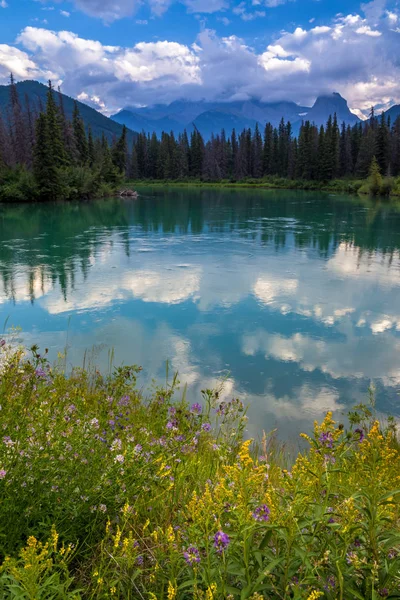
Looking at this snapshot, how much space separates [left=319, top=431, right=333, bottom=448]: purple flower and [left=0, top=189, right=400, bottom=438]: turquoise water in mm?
4354

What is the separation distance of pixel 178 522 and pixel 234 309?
33.3 feet

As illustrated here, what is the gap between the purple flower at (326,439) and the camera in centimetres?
265

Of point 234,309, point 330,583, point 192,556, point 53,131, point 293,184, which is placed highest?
point 53,131

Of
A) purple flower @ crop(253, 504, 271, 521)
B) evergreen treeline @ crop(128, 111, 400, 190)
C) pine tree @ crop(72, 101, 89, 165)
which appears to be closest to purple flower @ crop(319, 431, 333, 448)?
purple flower @ crop(253, 504, 271, 521)

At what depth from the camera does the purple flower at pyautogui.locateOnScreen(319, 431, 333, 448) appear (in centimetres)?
265

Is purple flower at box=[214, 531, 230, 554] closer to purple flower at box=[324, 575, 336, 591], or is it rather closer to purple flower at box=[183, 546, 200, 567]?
purple flower at box=[183, 546, 200, 567]

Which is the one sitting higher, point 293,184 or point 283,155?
point 283,155

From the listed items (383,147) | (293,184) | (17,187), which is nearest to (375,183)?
(383,147)

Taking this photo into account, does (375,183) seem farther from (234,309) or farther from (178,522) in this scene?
(178,522)

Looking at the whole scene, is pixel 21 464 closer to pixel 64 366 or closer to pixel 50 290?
pixel 64 366

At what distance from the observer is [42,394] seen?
481 centimetres

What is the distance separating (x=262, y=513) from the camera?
2312mm

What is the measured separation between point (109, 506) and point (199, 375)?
5891 mm

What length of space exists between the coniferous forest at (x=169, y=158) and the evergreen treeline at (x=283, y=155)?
0.66ft
